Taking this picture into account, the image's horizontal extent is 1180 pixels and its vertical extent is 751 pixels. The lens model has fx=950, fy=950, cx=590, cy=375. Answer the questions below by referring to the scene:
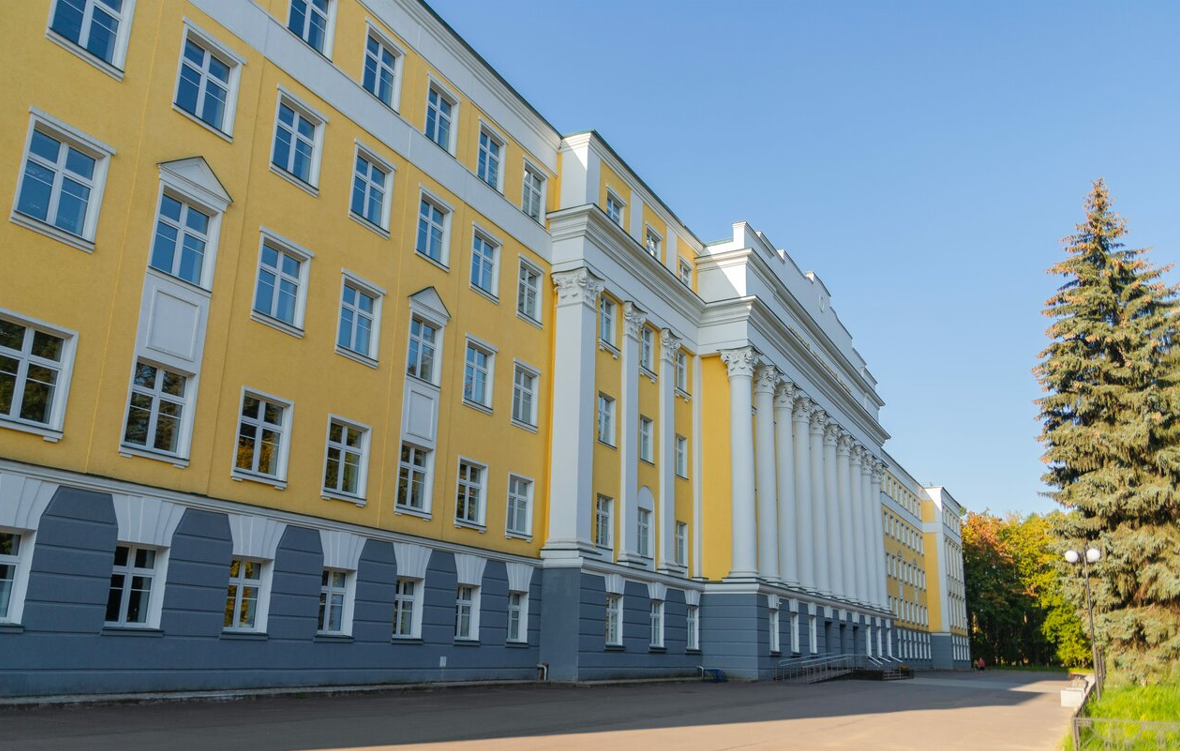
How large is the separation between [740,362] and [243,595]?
24758 mm

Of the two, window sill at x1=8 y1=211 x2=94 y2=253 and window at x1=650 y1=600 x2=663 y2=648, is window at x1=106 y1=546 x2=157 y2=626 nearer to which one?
window sill at x1=8 y1=211 x2=94 y2=253

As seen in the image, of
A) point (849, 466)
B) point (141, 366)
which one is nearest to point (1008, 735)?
point (141, 366)

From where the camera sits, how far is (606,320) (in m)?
33.1

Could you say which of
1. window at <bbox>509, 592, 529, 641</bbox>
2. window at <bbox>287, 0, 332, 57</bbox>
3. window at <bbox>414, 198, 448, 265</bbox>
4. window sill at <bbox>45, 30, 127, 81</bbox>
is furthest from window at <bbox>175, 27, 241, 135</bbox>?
window at <bbox>509, 592, 529, 641</bbox>

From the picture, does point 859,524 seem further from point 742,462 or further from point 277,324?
point 277,324

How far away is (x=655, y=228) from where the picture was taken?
38.0 meters

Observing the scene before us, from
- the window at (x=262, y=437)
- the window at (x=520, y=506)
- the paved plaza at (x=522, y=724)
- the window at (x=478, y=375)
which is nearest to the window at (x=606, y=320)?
the window at (x=478, y=375)

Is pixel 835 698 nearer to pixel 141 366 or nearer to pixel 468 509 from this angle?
pixel 468 509

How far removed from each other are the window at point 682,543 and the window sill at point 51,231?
82.3 ft

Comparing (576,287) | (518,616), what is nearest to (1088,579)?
(518,616)

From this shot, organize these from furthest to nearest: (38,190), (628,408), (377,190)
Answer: (628,408) → (377,190) → (38,190)

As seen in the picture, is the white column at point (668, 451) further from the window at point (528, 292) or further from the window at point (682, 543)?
the window at point (528, 292)

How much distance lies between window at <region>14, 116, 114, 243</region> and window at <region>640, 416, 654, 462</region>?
21.7 meters

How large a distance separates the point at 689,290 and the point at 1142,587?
18724mm
